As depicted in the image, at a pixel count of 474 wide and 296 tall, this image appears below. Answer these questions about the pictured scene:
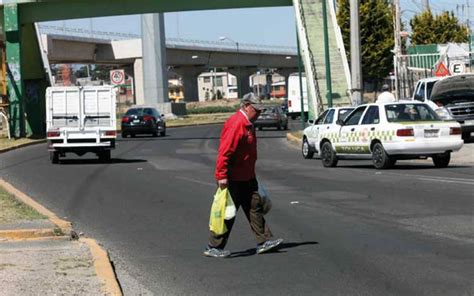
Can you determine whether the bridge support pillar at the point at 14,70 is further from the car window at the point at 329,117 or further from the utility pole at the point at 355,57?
the car window at the point at 329,117

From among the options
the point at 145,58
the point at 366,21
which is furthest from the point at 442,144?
the point at 145,58

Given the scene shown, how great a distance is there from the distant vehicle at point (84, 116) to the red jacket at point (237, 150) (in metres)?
17.6

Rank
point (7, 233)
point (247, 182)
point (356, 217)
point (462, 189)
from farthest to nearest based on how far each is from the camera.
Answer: point (462, 189)
point (356, 217)
point (7, 233)
point (247, 182)

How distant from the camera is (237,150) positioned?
915cm

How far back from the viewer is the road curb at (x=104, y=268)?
7591 millimetres

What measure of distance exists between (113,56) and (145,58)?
59.1 ft

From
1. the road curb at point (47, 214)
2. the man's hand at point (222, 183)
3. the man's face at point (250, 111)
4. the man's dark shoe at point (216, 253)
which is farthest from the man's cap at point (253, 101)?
the road curb at point (47, 214)

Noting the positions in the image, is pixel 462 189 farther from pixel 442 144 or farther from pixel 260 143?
pixel 260 143

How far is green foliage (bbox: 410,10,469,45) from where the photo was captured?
63.8 m

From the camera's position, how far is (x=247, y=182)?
366 inches

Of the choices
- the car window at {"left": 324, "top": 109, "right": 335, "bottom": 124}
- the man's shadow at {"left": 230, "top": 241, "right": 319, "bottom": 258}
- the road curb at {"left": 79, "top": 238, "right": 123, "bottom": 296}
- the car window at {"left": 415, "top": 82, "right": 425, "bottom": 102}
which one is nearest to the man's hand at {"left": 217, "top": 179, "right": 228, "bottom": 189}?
the man's shadow at {"left": 230, "top": 241, "right": 319, "bottom": 258}

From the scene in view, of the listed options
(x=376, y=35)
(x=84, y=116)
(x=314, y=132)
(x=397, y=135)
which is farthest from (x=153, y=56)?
(x=397, y=135)

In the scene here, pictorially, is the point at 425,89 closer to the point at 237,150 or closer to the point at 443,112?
the point at 443,112

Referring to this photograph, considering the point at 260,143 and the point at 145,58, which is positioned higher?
the point at 145,58
